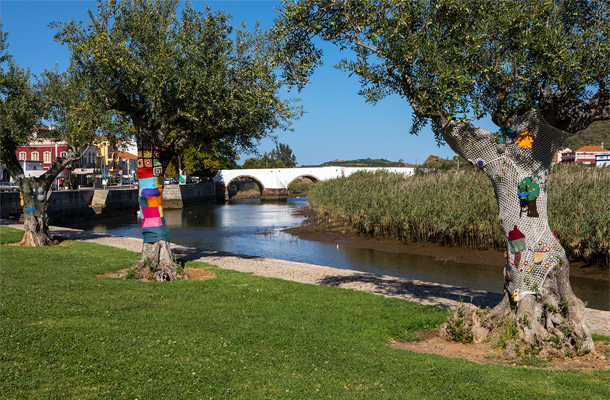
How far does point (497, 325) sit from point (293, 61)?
6188 millimetres

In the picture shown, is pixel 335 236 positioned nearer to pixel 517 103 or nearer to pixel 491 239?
pixel 491 239

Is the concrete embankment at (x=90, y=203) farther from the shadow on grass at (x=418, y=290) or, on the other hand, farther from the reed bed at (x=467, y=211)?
the shadow on grass at (x=418, y=290)

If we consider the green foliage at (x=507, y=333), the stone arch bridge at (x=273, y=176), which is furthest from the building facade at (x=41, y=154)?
the green foliage at (x=507, y=333)

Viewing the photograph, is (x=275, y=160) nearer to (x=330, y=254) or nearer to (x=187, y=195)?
(x=187, y=195)

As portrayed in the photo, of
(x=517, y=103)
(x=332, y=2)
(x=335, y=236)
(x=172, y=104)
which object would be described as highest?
(x=332, y=2)

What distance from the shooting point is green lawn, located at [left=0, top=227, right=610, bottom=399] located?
5449mm

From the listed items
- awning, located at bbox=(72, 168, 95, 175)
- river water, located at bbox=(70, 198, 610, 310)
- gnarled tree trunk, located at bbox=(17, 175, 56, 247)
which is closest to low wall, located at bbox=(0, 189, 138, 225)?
river water, located at bbox=(70, 198, 610, 310)

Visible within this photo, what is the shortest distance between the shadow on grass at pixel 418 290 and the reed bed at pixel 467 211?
787 centimetres

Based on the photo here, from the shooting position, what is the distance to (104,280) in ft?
38.8

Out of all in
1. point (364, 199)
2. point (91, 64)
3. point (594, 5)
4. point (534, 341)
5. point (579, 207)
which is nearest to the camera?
point (534, 341)

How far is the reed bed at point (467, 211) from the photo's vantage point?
1833 cm

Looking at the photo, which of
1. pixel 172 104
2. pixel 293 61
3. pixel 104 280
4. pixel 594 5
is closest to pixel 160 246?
pixel 104 280

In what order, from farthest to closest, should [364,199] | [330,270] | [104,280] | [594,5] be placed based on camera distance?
[364,199] < [330,270] < [104,280] < [594,5]

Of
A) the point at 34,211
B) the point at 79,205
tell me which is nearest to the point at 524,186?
the point at 34,211
